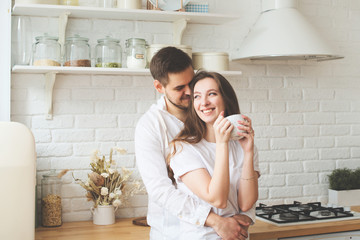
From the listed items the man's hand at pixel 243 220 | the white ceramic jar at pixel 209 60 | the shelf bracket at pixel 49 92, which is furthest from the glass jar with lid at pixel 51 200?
the man's hand at pixel 243 220

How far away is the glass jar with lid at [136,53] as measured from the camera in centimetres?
253

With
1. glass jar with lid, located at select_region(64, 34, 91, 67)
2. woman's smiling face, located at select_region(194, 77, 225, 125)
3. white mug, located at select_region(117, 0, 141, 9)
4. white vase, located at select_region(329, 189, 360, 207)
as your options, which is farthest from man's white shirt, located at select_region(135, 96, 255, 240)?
white vase, located at select_region(329, 189, 360, 207)

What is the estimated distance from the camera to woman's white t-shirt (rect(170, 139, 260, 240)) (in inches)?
70.2

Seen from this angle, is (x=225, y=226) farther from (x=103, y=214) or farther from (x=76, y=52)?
(x=76, y=52)

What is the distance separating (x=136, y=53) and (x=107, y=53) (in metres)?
0.15

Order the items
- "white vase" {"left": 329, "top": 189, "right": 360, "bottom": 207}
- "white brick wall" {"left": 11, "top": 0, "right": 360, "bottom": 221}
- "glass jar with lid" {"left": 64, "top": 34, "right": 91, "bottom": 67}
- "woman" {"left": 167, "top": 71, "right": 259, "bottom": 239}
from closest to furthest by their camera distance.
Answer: "woman" {"left": 167, "top": 71, "right": 259, "bottom": 239}
"glass jar with lid" {"left": 64, "top": 34, "right": 91, "bottom": 67}
"white brick wall" {"left": 11, "top": 0, "right": 360, "bottom": 221}
"white vase" {"left": 329, "top": 189, "right": 360, "bottom": 207}

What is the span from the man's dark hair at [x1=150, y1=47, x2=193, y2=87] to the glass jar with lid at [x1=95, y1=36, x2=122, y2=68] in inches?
20.6

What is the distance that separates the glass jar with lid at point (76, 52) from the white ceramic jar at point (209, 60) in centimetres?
61

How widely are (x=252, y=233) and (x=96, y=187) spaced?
854mm

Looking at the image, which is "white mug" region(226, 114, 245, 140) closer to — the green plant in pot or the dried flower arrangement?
the dried flower arrangement

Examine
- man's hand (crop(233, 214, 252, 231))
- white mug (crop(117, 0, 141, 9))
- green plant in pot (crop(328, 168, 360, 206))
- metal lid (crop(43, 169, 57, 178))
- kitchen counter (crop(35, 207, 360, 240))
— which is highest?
white mug (crop(117, 0, 141, 9))

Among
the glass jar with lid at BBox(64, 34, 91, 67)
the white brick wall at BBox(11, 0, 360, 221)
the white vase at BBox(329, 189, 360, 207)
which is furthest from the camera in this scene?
the white vase at BBox(329, 189, 360, 207)

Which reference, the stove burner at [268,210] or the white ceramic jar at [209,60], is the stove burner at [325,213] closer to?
the stove burner at [268,210]

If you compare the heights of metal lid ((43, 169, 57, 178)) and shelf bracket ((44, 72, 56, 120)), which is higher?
shelf bracket ((44, 72, 56, 120))
